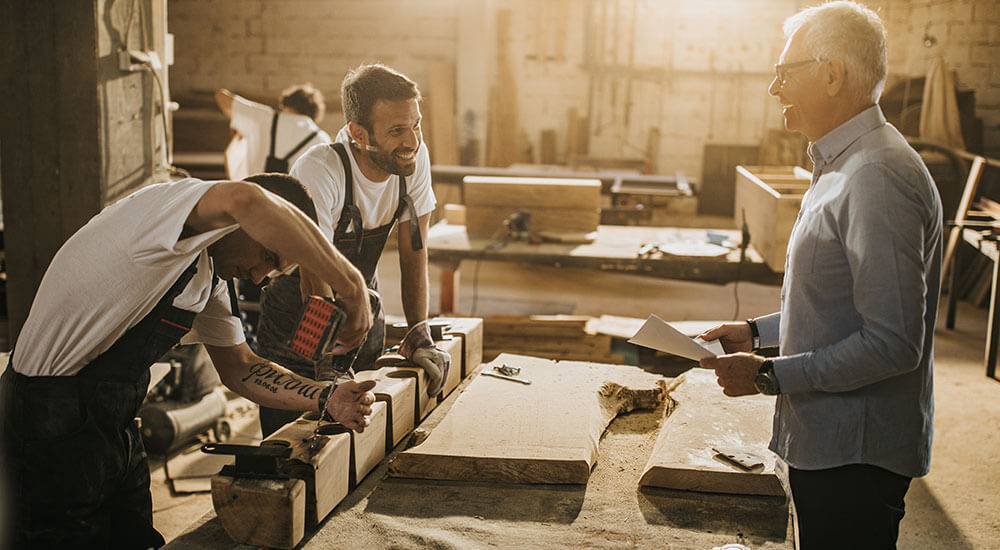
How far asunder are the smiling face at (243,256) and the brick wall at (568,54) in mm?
9468

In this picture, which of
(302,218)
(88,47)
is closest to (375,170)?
(302,218)

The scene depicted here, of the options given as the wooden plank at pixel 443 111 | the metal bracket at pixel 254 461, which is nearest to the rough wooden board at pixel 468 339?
the metal bracket at pixel 254 461

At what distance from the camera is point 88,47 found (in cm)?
398

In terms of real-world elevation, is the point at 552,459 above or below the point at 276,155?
below

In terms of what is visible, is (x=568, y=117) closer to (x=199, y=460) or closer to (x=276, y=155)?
(x=276, y=155)

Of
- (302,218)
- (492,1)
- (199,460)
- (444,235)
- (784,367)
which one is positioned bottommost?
(199,460)

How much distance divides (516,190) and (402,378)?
10.5 ft

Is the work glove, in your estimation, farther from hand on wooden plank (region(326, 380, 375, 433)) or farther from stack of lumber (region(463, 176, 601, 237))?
stack of lumber (region(463, 176, 601, 237))

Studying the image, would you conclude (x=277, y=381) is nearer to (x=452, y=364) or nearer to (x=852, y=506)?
(x=452, y=364)

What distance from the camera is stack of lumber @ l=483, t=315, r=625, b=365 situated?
5027 millimetres

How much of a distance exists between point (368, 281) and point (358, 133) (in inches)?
21.5

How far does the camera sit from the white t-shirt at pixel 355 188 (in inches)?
99.7

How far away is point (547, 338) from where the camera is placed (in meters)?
5.11

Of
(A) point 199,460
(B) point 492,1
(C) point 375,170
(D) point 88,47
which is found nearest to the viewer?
(C) point 375,170
